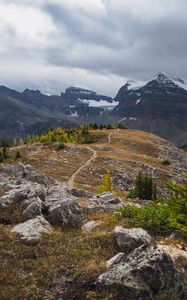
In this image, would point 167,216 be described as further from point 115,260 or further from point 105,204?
point 105,204

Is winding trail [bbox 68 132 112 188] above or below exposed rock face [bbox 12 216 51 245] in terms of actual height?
below

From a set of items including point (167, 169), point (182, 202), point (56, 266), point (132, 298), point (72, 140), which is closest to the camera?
point (132, 298)

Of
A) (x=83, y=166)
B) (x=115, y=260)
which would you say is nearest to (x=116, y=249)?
(x=115, y=260)

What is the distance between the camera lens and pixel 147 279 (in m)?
14.6

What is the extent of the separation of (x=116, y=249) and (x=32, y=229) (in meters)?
4.31

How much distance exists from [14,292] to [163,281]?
503cm

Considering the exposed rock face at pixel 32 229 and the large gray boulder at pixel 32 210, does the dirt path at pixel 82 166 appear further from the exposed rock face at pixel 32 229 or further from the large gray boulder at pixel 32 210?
the exposed rock face at pixel 32 229

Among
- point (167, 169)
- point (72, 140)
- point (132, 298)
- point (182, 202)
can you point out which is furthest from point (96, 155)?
point (132, 298)

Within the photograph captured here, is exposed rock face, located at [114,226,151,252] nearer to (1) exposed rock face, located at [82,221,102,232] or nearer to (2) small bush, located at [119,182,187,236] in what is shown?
(2) small bush, located at [119,182,187,236]

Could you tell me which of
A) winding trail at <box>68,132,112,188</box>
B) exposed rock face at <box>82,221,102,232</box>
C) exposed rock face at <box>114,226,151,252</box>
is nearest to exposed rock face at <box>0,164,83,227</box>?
exposed rock face at <box>82,221,102,232</box>

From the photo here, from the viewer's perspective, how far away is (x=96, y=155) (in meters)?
102

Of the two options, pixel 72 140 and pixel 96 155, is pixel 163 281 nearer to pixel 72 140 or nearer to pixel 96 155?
pixel 96 155

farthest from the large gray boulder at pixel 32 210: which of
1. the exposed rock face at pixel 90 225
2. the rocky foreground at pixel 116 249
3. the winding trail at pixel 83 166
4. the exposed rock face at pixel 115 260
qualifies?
the winding trail at pixel 83 166

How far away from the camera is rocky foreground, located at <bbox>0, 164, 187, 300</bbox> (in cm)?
1462
